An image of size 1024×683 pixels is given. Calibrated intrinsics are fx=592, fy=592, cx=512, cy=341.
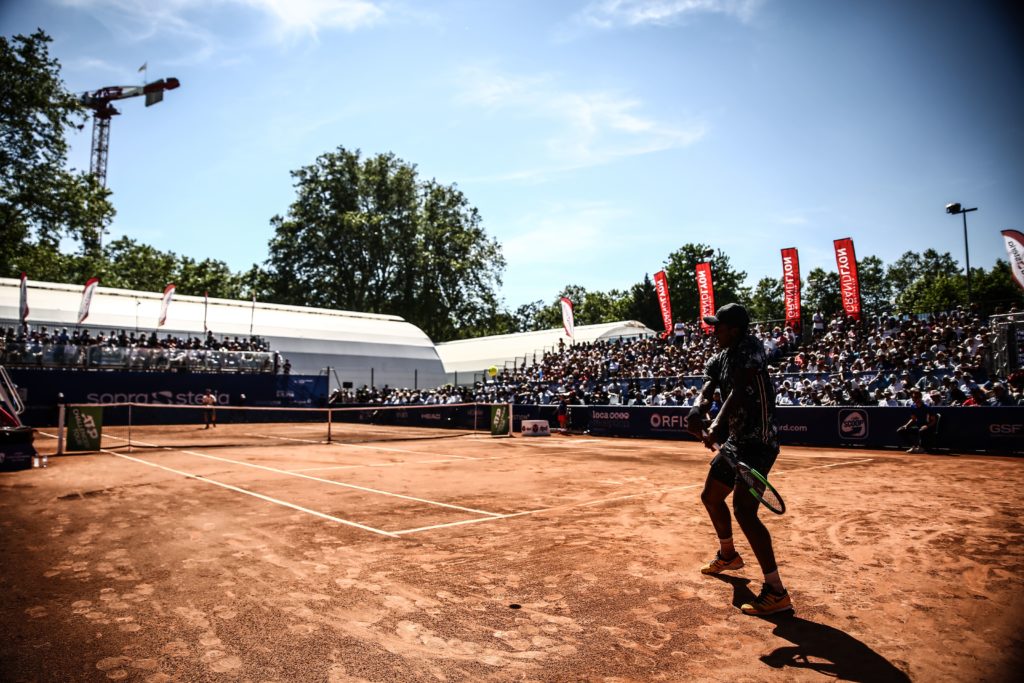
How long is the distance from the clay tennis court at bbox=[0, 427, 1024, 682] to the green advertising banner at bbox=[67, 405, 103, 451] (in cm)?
794

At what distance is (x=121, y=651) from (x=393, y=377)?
50684 millimetres

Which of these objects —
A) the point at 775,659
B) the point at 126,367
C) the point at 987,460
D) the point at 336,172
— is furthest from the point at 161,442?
the point at 336,172

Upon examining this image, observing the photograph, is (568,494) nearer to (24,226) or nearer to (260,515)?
(260,515)

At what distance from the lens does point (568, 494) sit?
10.6 metres

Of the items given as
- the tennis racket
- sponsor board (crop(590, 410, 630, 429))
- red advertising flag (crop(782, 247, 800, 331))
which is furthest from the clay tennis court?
red advertising flag (crop(782, 247, 800, 331))

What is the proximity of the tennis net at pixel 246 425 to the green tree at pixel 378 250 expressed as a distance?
112 ft

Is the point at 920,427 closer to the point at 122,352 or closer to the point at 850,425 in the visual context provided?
the point at 850,425

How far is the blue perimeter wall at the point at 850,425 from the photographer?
1750cm

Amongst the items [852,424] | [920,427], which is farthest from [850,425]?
[920,427]

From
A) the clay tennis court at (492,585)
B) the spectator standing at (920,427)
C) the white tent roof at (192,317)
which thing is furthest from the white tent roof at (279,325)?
the spectator standing at (920,427)

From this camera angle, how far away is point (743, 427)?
511 centimetres

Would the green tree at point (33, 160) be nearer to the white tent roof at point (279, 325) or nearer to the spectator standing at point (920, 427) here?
the white tent roof at point (279, 325)

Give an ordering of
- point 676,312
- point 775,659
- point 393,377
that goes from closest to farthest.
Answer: point 775,659 → point 393,377 → point 676,312

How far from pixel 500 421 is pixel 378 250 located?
1989 inches
